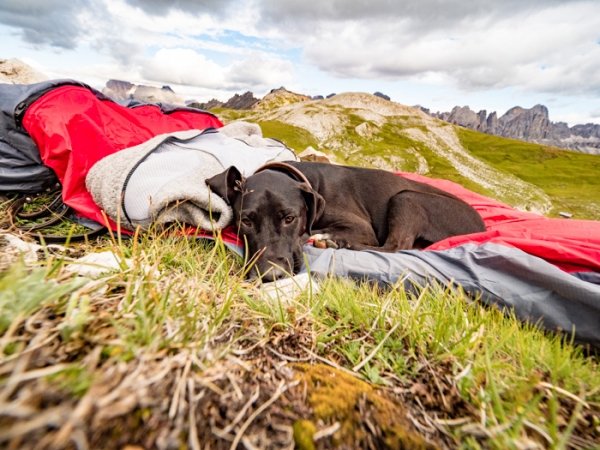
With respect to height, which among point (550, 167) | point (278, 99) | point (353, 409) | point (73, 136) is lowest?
point (550, 167)

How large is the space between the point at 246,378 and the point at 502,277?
3184 mm

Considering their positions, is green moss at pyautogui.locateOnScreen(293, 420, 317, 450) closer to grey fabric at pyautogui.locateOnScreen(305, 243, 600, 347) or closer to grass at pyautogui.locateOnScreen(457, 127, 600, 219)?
grey fabric at pyautogui.locateOnScreen(305, 243, 600, 347)

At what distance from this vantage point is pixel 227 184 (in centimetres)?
429

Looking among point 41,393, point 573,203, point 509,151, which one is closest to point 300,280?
point 41,393

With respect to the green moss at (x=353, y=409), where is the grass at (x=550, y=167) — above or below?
below

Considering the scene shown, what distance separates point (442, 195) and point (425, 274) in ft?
9.47

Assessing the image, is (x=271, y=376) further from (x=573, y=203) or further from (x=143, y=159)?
(x=573, y=203)

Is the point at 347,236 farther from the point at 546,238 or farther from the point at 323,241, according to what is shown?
the point at 546,238

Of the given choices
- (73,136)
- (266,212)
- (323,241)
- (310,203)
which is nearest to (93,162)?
(73,136)

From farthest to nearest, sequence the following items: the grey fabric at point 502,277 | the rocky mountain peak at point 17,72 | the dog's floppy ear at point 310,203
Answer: the rocky mountain peak at point 17,72, the dog's floppy ear at point 310,203, the grey fabric at point 502,277

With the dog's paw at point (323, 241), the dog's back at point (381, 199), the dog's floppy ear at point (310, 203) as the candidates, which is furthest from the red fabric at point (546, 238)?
the dog's floppy ear at point (310, 203)

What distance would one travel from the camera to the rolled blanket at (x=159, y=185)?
3.83m

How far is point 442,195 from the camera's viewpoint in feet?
19.2

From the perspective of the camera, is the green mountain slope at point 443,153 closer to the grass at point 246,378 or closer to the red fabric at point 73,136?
the red fabric at point 73,136
